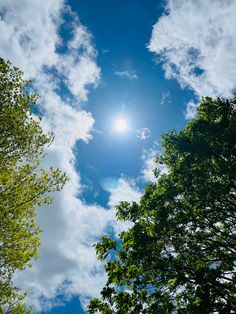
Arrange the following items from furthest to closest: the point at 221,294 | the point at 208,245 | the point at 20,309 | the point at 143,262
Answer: the point at 20,309
the point at 208,245
the point at 143,262
the point at 221,294

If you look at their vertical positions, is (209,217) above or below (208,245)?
above

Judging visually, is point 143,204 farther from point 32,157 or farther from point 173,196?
point 32,157

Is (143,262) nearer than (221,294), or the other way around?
(221,294)

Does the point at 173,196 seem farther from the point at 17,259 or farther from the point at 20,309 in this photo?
the point at 20,309

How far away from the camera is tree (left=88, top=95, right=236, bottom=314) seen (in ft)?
38.4

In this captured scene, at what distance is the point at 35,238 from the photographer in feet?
49.2

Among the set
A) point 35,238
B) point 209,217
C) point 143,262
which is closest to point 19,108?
point 35,238

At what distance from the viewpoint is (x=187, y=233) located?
47.2 feet

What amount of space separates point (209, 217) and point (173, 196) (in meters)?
2.09

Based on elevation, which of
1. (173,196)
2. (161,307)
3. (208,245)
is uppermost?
(173,196)

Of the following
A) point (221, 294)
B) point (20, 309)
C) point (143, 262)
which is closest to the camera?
point (221, 294)

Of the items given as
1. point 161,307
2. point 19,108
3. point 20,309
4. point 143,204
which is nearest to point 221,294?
point 161,307

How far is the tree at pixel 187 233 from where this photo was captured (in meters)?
11.7

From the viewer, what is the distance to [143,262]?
1341 centimetres
